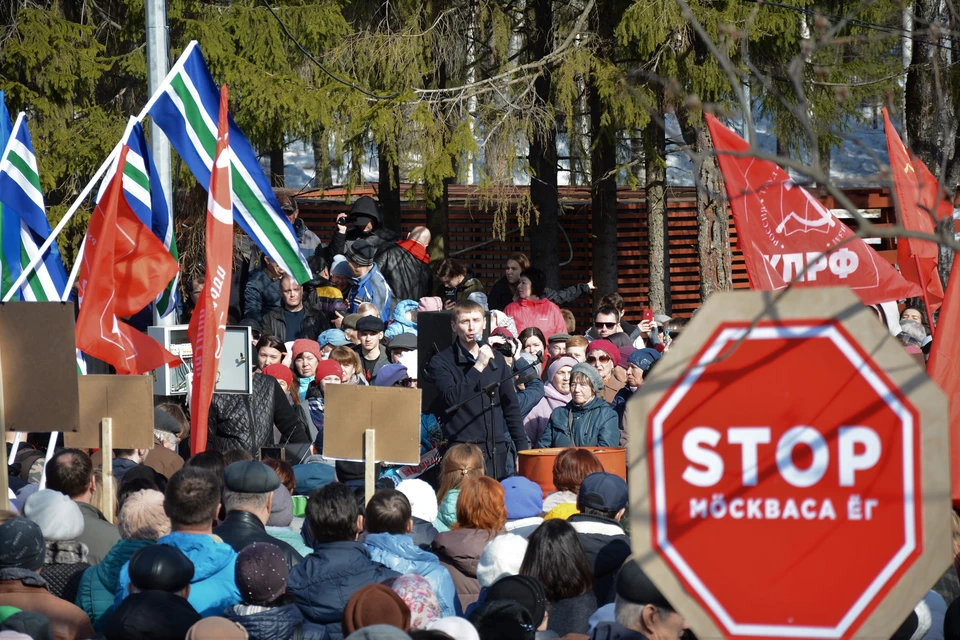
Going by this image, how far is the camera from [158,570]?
3.93 m

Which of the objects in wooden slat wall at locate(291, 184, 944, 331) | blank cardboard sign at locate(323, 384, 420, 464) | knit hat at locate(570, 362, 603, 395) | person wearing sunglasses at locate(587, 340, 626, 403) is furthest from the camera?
wooden slat wall at locate(291, 184, 944, 331)

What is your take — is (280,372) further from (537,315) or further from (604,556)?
(604,556)

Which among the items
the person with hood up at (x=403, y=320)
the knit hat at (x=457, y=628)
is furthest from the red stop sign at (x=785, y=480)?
the person with hood up at (x=403, y=320)

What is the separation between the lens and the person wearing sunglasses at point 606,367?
960 centimetres

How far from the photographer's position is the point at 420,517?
5680 mm

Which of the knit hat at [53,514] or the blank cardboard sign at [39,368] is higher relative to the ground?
the blank cardboard sign at [39,368]

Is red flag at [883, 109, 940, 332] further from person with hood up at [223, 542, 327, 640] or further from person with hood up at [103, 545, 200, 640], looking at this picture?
person with hood up at [103, 545, 200, 640]

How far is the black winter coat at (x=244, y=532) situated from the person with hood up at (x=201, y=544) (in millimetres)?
270

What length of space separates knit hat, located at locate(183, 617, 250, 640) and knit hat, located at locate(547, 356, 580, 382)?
568 centimetres

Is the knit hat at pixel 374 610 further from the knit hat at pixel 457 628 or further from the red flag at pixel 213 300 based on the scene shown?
the red flag at pixel 213 300

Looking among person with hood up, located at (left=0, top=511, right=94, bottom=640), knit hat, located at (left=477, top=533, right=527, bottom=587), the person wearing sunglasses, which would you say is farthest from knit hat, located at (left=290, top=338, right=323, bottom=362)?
person with hood up, located at (left=0, top=511, right=94, bottom=640)

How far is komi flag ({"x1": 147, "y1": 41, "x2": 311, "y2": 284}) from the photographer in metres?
8.34

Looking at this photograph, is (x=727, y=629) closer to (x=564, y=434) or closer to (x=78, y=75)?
(x=564, y=434)

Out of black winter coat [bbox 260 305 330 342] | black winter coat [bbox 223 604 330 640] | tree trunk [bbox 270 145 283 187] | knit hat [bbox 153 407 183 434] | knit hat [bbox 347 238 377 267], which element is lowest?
black winter coat [bbox 223 604 330 640]
